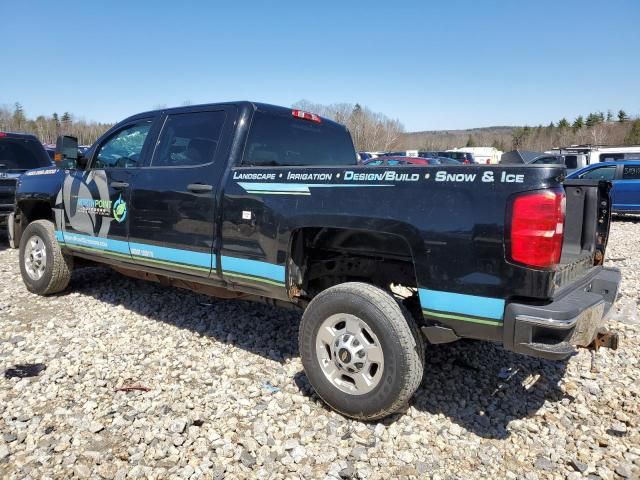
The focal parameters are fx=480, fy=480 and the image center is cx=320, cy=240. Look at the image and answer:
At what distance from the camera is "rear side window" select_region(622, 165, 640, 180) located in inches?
502

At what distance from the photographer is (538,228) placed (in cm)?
236

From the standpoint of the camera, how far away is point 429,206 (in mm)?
2641

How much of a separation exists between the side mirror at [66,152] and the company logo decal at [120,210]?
0.94 metres

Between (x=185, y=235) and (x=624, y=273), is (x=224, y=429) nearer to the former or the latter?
(x=185, y=235)

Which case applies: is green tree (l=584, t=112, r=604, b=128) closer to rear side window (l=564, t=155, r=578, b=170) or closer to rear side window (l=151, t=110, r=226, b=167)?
rear side window (l=564, t=155, r=578, b=170)

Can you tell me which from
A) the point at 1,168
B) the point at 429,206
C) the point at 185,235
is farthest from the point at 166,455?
the point at 1,168

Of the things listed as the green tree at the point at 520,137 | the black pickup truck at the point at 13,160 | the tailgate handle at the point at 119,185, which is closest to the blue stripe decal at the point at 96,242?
the tailgate handle at the point at 119,185

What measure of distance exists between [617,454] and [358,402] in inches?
58.4

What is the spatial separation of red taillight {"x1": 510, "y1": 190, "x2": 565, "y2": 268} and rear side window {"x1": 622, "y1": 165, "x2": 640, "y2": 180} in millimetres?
12663

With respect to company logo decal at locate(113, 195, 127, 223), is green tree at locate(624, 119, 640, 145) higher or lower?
higher

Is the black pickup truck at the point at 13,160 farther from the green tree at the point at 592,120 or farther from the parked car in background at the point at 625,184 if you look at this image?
the green tree at the point at 592,120

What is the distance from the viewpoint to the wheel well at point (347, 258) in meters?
3.11

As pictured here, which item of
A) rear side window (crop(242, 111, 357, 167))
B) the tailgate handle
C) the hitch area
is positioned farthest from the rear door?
the tailgate handle

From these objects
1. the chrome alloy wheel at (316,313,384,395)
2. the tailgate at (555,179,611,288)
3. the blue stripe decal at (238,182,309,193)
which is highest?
the blue stripe decal at (238,182,309,193)
